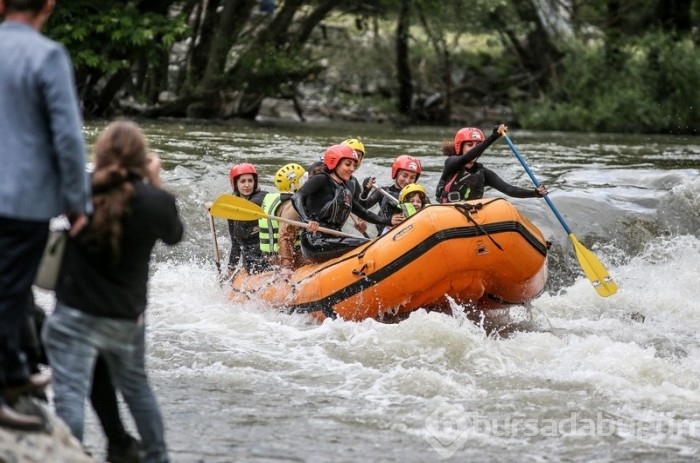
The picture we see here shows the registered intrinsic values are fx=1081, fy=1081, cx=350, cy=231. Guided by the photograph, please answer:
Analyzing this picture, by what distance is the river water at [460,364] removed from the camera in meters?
5.31

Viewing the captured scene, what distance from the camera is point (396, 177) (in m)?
9.78

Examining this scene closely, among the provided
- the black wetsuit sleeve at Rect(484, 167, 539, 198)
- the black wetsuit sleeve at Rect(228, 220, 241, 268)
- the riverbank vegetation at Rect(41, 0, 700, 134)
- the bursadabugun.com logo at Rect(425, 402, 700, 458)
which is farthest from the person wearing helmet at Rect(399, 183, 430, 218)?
the riverbank vegetation at Rect(41, 0, 700, 134)

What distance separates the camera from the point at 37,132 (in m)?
3.64

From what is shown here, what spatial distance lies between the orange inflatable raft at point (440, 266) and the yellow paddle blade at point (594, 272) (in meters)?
0.76

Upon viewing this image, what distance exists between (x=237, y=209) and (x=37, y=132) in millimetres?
5162

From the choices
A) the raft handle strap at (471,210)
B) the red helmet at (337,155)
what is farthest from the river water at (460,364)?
the red helmet at (337,155)

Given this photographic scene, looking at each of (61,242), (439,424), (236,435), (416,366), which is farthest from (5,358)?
(416,366)

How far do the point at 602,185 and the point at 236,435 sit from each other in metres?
9.49

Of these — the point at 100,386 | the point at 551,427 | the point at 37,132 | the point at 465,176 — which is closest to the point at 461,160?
the point at 465,176

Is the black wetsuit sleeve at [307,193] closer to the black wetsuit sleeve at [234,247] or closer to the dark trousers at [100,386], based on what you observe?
the black wetsuit sleeve at [234,247]

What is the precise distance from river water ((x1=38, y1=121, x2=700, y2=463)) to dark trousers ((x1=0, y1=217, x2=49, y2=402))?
1230 millimetres

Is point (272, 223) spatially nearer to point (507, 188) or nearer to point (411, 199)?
point (411, 199)

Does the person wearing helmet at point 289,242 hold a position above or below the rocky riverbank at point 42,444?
below

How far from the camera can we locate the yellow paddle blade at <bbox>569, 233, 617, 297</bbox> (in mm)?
8867
